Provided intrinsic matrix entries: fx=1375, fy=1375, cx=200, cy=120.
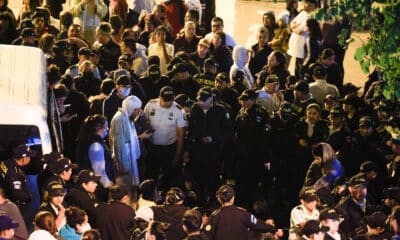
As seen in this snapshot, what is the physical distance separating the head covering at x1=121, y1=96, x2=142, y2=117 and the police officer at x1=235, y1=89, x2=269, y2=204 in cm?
150

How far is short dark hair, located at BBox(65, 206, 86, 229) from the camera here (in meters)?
14.1

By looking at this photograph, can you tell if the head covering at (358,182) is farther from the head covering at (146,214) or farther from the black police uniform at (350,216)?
the head covering at (146,214)

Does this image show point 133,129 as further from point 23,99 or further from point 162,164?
point 23,99

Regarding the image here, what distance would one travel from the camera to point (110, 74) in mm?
19812

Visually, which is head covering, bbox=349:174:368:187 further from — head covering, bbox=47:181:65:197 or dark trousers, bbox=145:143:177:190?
head covering, bbox=47:181:65:197

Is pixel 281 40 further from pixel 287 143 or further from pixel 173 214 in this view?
pixel 173 214

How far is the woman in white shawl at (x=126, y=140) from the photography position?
17703 millimetres

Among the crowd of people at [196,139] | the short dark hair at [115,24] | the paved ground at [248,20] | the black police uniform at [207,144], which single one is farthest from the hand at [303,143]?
the paved ground at [248,20]

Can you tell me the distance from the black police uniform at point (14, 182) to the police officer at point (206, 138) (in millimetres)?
4323

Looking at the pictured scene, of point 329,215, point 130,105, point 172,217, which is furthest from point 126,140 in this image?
point 329,215

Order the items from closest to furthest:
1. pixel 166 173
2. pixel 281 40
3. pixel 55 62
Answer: pixel 166 173
pixel 55 62
pixel 281 40

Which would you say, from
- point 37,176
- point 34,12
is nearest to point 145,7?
point 34,12

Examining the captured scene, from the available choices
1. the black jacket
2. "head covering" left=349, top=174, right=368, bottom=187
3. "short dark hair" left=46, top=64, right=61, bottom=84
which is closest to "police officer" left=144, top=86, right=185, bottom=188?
"short dark hair" left=46, top=64, right=61, bottom=84

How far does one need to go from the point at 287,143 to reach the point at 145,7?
24.6ft
